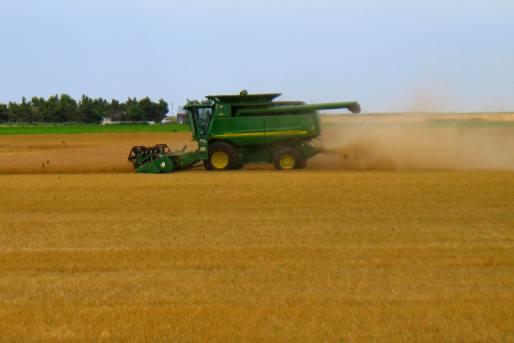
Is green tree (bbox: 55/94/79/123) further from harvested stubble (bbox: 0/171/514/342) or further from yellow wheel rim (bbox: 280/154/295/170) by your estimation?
harvested stubble (bbox: 0/171/514/342)

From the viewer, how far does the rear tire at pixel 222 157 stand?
20703 millimetres

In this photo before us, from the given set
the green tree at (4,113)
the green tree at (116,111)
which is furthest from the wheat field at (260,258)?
the green tree at (4,113)

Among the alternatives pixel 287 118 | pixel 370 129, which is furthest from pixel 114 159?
pixel 370 129

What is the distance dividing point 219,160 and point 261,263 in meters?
12.1

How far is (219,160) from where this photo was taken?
2083cm

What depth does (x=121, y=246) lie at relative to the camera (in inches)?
392

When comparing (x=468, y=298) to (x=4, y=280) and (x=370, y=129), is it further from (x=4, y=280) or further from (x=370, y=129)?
(x=370, y=129)

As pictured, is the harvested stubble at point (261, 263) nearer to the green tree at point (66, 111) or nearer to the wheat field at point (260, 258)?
the wheat field at point (260, 258)

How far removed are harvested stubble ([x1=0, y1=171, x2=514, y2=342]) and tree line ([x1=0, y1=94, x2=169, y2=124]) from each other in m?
98.9

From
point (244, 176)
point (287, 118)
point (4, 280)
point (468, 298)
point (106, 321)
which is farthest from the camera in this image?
point (287, 118)

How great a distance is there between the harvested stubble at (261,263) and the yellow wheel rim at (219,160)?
17.1ft

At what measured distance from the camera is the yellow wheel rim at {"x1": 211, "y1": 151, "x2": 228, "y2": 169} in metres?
20.8

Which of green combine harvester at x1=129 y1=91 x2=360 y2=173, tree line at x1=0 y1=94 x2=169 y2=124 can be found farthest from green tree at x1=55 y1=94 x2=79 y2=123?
green combine harvester at x1=129 y1=91 x2=360 y2=173

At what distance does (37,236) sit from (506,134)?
17217 mm
